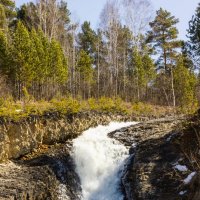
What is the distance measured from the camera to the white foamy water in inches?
466

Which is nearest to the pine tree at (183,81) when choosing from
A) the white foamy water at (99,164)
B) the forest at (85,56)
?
the forest at (85,56)

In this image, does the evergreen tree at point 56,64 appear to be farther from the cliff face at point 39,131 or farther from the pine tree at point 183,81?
the cliff face at point 39,131

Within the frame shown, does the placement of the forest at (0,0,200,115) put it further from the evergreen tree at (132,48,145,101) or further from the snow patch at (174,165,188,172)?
the snow patch at (174,165,188,172)

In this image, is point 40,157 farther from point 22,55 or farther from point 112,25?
point 112,25

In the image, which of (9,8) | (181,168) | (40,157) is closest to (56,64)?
(9,8)

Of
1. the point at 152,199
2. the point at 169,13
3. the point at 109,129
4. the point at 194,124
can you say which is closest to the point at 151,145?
the point at 194,124

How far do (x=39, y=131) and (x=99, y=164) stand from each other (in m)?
2.95

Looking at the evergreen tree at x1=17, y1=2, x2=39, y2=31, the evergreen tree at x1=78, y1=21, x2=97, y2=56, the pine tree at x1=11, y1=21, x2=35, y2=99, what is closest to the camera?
the pine tree at x1=11, y1=21, x2=35, y2=99

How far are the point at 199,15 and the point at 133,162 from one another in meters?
13.8

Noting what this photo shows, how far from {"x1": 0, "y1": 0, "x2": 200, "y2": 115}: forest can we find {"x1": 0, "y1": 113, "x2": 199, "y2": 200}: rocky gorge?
4.90 m

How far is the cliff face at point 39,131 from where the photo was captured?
1287 cm

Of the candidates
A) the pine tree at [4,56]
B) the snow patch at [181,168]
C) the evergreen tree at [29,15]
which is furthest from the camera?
the evergreen tree at [29,15]

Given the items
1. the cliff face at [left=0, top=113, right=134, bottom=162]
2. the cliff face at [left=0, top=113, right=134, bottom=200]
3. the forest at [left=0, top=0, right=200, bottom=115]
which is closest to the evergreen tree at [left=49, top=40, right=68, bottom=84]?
the forest at [left=0, top=0, right=200, bottom=115]

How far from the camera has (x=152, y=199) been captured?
9.97m
